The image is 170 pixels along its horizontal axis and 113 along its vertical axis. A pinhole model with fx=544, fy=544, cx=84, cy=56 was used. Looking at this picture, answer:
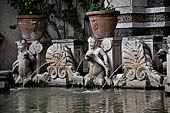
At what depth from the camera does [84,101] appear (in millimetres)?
9641

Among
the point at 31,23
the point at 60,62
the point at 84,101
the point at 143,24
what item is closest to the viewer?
the point at 84,101

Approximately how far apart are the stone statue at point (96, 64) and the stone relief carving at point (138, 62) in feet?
1.64

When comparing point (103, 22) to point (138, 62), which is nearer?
point (138, 62)

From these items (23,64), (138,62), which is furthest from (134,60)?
(23,64)

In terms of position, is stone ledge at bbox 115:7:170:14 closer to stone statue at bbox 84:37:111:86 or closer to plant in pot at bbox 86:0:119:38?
plant in pot at bbox 86:0:119:38

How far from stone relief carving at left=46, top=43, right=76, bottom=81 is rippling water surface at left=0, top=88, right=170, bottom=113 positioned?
3.24 ft

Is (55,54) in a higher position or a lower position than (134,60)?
higher

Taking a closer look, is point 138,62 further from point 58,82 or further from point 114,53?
point 58,82

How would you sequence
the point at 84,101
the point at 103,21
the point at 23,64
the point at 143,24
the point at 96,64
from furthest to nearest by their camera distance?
the point at 143,24, the point at 23,64, the point at 103,21, the point at 96,64, the point at 84,101

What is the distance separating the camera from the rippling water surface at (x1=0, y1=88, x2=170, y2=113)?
28.1 feet

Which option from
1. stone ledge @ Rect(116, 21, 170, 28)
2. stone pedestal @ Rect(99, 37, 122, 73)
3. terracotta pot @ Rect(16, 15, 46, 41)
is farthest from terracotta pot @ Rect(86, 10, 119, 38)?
stone ledge @ Rect(116, 21, 170, 28)

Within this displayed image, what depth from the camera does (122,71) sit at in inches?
483

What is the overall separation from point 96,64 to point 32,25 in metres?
2.60

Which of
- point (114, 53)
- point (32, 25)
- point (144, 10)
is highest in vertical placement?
point (144, 10)
